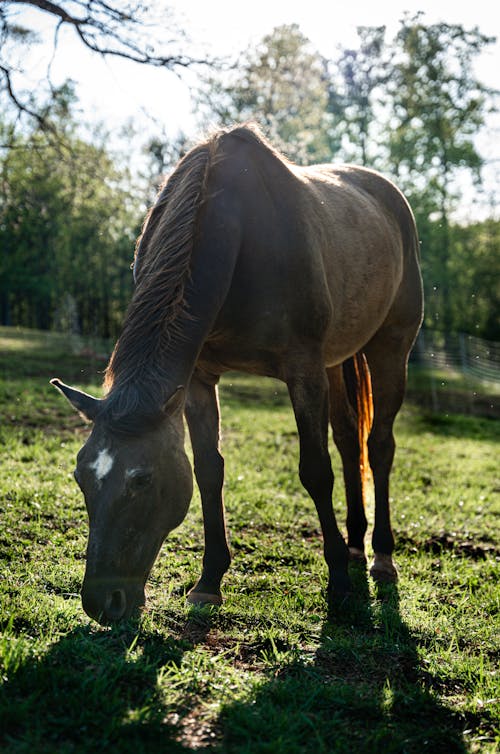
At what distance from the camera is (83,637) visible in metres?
3.05

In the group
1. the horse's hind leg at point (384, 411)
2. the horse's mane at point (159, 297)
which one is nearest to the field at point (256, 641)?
the horse's hind leg at point (384, 411)

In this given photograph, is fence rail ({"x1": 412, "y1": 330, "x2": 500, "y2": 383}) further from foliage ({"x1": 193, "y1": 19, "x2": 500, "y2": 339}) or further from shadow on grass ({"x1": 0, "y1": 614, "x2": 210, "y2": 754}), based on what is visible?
shadow on grass ({"x1": 0, "y1": 614, "x2": 210, "y2": 754})

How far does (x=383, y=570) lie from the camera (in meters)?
4.89

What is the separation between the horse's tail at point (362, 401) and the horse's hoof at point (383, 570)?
0.75 metres

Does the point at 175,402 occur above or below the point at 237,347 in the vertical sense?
below

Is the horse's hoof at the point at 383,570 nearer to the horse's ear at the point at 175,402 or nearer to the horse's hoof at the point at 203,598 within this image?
the horse's hoof at the point at 203,598

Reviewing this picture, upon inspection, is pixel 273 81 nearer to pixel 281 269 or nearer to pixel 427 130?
pixel 281 269

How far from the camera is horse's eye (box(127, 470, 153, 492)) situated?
9.82 feet

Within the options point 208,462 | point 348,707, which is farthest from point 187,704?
point 208,462

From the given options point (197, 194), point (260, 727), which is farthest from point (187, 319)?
point (260, 727)

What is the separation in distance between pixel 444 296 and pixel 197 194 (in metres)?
28.9

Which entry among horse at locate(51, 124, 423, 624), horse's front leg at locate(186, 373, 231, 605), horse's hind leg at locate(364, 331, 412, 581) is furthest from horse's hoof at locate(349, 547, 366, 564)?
horse's front leg at locate(186, 373, 231, 605)

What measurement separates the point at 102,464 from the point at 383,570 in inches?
106

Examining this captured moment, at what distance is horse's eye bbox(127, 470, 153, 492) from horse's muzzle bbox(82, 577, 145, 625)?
0.40 meters
